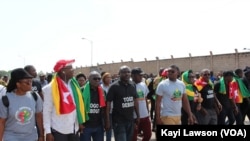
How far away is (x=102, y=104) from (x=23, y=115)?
7.68 ft

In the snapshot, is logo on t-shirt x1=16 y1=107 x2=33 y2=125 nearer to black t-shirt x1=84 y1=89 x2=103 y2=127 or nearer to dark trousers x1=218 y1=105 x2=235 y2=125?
black t-shirt x1=84 y1=89 x2=103 y2=127

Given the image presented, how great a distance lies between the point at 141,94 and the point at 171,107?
109cm

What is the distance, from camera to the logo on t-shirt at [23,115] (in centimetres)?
477

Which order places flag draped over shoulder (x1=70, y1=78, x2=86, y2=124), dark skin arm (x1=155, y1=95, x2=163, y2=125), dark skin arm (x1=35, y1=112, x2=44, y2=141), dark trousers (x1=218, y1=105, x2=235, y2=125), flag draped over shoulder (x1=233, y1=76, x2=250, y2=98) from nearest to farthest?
dark skin arm (x1=35, y1=112, x2=44, y2=141)
flag draped over shoulder (x1=70, y1=78, x2=86, y2=124)
dark skin arm (x1=155, y1=95, x2=163, y2=125)
dark trousers (x1=218, y1=105, x2=235, y2=125)
flag draped over shoulder (x1=233, y1=76, x2=250, y2=98)

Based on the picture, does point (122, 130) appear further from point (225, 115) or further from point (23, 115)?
point (225, 115)

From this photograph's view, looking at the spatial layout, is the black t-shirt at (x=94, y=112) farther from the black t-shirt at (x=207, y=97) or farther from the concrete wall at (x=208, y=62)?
the concrete wall at (x=208, y=62)

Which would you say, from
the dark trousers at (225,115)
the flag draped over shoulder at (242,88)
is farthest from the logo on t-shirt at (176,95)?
the flag draped over shoulder at (242,88)

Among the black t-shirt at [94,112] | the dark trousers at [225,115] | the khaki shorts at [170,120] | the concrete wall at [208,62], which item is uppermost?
the concrete wall at [208,62]

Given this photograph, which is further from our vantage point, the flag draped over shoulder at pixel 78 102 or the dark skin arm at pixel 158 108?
the dark skin arm at pixel 158 108

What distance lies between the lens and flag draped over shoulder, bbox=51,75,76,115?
17.4 ft

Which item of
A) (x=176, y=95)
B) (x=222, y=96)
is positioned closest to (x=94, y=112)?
(x=176, y=95)

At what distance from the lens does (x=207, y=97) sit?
898 centimetres

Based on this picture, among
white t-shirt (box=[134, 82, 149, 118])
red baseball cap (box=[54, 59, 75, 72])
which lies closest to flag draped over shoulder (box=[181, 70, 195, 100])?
white t-shirt (box=[134, 82, 149, 118])

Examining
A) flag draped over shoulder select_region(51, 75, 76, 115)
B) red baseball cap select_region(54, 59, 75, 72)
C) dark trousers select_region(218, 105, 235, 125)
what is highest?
red baseball cap select_region(54, 59, 75, 72)
